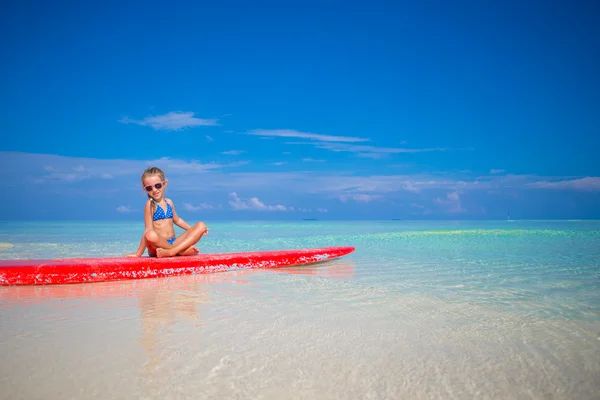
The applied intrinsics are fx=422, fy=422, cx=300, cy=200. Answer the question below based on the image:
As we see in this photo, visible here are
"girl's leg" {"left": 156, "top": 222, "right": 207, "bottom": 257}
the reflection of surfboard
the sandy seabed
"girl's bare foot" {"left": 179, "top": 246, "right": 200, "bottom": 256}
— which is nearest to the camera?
the sandy seabed

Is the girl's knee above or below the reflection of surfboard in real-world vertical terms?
above

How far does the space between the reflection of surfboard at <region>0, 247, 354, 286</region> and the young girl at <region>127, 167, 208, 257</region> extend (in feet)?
0.94

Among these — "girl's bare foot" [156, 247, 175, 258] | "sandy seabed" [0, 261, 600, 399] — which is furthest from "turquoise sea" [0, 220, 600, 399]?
"girl's bare foot" [156, 247, 175, 258]

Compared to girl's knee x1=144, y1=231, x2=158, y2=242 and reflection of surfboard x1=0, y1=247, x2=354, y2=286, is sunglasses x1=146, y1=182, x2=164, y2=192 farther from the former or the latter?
reflection of surfboard x1=0, y1=247, x2=354, y2=286

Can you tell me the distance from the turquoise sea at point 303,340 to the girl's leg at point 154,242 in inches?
36.6

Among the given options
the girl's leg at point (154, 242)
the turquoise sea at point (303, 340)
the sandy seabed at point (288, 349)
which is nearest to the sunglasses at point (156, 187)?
the girl's leg at point (154, 242)

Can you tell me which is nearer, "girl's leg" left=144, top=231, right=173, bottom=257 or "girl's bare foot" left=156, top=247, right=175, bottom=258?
"girl's leg" left=144, top=231, right=173, bottom=257

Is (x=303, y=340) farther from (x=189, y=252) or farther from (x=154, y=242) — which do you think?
(x=189, y=252)

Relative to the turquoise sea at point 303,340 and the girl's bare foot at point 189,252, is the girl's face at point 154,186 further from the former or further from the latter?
the turquoise sea at point 303,340

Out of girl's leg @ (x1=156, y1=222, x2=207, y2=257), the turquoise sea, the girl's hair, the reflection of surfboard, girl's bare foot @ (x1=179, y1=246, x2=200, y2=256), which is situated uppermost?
the girl's hair

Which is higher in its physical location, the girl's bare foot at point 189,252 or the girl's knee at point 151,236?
the girl's knee at point 151,236

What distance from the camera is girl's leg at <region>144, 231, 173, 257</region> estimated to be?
199 inches

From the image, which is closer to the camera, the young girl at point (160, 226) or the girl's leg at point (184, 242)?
the young girl at point (160, 226)

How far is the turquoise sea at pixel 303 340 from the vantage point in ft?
5.72
